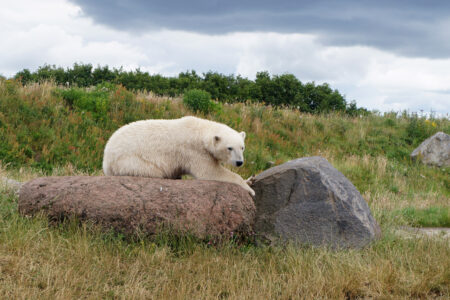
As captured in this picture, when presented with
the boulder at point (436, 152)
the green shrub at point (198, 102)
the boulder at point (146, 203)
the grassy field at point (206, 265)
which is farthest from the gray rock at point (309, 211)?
the boulder at point (436, 152)

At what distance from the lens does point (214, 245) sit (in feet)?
21.5

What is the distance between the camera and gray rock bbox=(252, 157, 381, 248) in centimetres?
696

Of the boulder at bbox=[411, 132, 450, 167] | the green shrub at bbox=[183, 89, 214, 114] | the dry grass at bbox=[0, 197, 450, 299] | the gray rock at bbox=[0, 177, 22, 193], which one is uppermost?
the green shrub at bbox=[183, 89, 214, 114]

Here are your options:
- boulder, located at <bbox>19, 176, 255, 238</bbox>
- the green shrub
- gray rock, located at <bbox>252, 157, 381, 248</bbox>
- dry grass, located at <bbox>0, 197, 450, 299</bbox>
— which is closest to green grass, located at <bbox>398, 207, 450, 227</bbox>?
gray rock, located at <bbox>252, 157, 381, 248</bbox>

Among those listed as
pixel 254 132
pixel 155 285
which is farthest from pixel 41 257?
pixel 254 132

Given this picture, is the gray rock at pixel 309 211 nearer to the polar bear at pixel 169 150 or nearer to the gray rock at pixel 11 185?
the polar bear at pixel 169 150

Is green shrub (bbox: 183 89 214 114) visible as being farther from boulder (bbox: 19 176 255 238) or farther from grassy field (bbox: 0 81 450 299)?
boulder (bbox: 19 176 255 238)

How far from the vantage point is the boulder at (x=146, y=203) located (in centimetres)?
650

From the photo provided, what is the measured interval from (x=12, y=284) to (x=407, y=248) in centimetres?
586

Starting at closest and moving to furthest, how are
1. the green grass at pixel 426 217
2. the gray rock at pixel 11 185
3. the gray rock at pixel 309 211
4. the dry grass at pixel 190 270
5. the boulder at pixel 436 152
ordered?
the dry grass at pixel 190 270 < the gray rock at pixel 309 211 < the gray rock at pixel 11 185 < the green grass at pixel 426 217 < the boulder at pixel 436 152

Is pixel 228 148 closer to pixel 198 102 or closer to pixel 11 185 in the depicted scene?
pixel 11 185

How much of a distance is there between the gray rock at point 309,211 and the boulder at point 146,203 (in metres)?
0.41

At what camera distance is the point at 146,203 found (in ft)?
21.5

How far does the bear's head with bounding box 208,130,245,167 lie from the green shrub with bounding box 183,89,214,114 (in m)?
11.3
